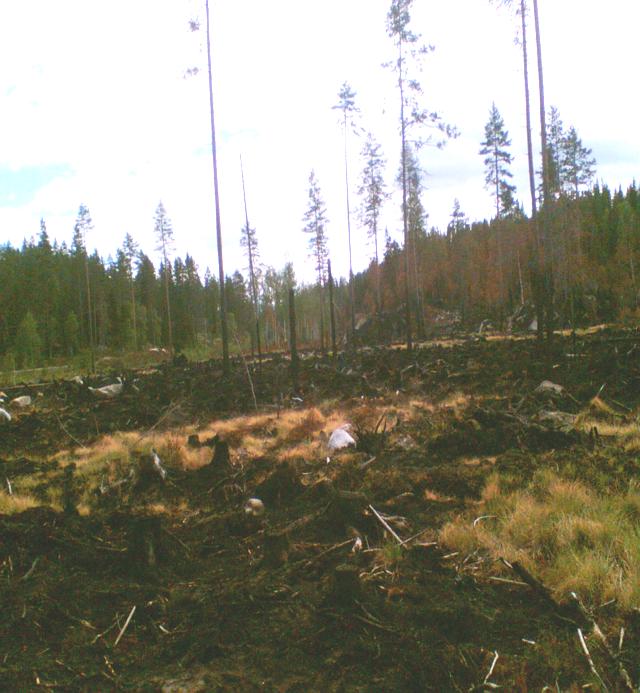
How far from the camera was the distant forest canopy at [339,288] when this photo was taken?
46.1m

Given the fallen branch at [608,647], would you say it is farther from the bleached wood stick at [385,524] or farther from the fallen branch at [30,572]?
the fallen branch at [30,572]

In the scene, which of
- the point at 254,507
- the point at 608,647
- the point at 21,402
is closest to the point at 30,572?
the point at 254,507

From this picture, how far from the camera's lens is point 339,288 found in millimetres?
79688

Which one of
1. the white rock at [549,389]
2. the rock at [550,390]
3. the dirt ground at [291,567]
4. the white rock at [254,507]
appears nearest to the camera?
the dirt ground at [291,567]

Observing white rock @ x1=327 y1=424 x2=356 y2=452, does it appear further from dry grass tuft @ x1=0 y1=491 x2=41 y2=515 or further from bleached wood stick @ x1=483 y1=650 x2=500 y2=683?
bleached wood stick @ x1=483 y1=650 x2=500 y2=683

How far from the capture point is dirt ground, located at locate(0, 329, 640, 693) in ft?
9.13

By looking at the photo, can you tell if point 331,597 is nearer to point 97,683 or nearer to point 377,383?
point 97,683

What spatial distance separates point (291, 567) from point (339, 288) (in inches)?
3010

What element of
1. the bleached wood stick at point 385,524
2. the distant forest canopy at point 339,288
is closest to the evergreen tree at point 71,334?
the distant forest canopy at point 339,288

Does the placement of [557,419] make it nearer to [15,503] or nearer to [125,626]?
[125,626]

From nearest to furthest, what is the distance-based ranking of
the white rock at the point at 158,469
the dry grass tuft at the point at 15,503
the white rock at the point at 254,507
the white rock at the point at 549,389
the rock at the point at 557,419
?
1. the white rock at the point at 254,507
2. the dry grass tuft at the point at 15,503
3. the white rock at the point at 158,469
4. the rock at the point at 557,419
5. the white rock at the point at 549,389

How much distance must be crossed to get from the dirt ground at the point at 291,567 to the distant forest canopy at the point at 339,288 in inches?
1191

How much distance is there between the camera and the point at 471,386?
12.8 metres

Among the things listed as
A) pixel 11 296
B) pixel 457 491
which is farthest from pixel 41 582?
pixel 11 296
